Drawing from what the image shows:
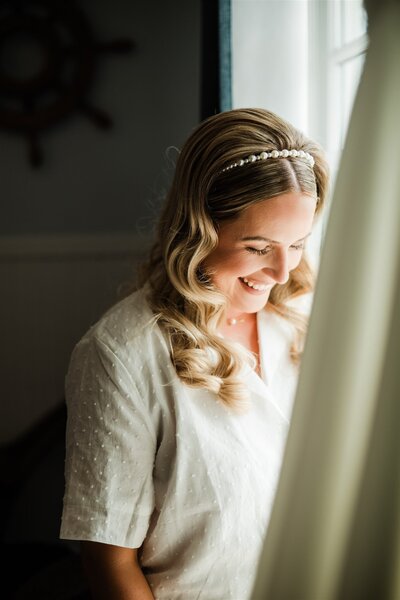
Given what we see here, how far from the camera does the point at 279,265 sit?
1003 millimetres

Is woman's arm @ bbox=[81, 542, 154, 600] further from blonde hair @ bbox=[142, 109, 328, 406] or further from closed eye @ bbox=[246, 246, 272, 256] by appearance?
closed eye @ bbox=[246, 246, 272, 256]

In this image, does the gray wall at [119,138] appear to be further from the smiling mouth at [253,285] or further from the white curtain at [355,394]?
the white curtain at [355,394]

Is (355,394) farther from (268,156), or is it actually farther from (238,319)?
(238,319)

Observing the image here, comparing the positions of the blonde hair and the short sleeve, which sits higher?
the blonde hair

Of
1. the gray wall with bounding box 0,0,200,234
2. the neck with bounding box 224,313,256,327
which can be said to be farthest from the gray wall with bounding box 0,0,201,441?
the neck with bounding box 224,313,256,327

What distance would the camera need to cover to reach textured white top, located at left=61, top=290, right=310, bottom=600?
0.94 m

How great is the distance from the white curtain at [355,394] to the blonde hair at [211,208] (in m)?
0.60

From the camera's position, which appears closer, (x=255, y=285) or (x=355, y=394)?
(x=355, y=394)

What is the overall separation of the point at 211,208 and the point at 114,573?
611mm

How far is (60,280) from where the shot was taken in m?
2.31

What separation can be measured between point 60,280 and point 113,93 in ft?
2.37

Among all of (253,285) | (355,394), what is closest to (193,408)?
(253,285)

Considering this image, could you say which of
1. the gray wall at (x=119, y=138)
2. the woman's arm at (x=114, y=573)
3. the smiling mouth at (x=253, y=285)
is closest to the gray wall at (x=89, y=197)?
the gray wall at (x=119, y=138)

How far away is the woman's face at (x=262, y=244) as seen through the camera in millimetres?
965
